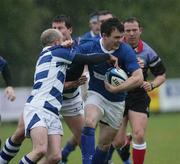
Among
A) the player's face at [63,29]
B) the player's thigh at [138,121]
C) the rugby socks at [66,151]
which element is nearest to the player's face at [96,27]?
the rugby socks at [66,151]

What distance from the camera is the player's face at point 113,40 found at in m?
10.00

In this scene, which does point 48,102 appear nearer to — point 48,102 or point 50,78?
point 48,102

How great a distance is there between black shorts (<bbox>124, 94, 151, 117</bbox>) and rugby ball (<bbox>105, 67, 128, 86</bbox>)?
1.24 meters

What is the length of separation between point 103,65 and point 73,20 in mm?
16920

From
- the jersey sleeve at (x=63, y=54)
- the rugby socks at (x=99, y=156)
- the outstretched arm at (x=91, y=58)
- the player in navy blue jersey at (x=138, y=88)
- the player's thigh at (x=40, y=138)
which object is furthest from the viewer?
the player in navy blue jersey at (x=138, y=88)

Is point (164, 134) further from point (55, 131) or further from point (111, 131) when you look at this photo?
point (55, 131)

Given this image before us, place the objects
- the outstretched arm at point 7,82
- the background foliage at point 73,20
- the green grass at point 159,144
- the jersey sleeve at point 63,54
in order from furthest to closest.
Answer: the background foliage at point 73,20 < the green grass at point 159,144 < the outstretched arm at point 7,82 < the jersey sleeve at point 63,54

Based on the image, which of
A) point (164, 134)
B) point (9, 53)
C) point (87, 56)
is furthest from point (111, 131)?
point (9, 53)

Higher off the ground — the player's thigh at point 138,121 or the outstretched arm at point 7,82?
the outstretched arm at point 7,82

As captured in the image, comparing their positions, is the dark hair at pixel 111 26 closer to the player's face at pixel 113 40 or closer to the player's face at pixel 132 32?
the player's face at pixel 113 40

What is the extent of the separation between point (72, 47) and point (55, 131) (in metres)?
1.15

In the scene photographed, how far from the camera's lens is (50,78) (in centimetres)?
923

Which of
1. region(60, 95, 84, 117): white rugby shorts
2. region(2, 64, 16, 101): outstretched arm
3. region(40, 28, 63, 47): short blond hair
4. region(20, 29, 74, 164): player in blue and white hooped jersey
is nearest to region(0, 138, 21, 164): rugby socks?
region(2, 64, 16, 101): outstretched arm

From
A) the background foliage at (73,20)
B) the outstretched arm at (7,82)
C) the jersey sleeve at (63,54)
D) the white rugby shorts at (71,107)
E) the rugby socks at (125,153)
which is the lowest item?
the background foliage at (73,20)
